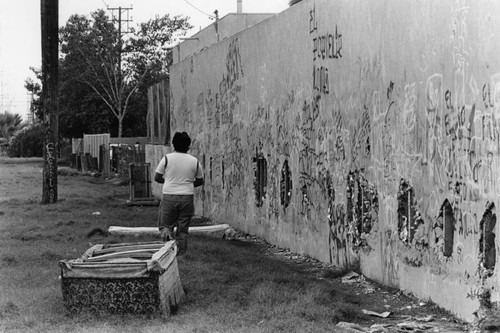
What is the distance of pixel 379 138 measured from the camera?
10.9m

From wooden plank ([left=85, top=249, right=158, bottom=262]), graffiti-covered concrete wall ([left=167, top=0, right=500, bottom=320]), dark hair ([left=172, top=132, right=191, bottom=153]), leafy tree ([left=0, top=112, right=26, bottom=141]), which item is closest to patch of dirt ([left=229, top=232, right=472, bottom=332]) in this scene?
graffiti-covered concrete wall ([left=167, top=0, right=500, bottom=320])

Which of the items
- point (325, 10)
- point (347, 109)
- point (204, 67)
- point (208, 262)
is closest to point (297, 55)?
point (325, 10)

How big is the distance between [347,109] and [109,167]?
32.0m

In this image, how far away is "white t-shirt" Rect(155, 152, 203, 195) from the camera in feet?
40.5

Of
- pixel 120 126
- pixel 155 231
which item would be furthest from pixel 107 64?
pixel 155 231

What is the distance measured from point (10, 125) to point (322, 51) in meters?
86.4

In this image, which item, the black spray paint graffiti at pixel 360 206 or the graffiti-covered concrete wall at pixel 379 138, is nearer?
the graffiti-covered concrete wall at pixel 379 138

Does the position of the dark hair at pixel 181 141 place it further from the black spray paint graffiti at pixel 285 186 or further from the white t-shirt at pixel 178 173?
the black spray paint graffiti at pixel 285 186

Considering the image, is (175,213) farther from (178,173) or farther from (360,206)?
(360,206)

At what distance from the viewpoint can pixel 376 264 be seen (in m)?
11.1

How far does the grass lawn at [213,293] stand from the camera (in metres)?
→ 8.45

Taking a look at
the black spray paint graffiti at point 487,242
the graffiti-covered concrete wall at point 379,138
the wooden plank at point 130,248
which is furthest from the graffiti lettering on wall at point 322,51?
the black spray paint graffiti at point 487,242

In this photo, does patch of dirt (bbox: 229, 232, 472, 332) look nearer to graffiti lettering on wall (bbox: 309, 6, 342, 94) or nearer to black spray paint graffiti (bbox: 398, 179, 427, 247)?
black spray paint graffiti (bbox: 398, 179, 427, 247)

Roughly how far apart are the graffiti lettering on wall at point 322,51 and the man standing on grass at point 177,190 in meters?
2.00
